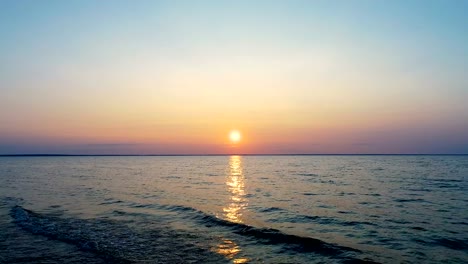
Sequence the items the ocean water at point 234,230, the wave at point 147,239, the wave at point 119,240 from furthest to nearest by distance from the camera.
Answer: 1. the ocean water at point 234,230
2. the wave at point 147,239
3. the wave at point 119,240

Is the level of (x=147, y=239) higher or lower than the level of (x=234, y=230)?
higher

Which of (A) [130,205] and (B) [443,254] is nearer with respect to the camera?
(B) [443,254]

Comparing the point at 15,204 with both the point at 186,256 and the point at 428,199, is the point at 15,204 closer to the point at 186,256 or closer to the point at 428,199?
the point at 186,256

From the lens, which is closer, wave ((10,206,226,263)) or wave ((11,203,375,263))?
wave ((10,206,226,263))

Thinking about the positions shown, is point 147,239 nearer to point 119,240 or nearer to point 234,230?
point 119,240

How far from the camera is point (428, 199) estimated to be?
37.2 meters

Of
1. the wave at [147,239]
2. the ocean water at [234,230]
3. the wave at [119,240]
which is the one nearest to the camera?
the wave at [119,240]

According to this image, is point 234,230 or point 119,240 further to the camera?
point 234,230

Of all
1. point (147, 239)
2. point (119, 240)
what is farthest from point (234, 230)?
point (119, 240)

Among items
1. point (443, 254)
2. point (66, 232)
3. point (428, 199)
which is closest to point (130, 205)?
point (66, 232)

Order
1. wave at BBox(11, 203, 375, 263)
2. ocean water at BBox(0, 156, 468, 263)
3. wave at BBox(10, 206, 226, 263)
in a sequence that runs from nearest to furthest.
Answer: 1. wave at BBox(10, 206, 226, 263)
2. wave at BBox(11, 203, 375, 263)
3. ocean water at BBox(0, 156, 468, 263)

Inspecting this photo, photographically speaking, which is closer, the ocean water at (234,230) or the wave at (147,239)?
the wave at (147,239)

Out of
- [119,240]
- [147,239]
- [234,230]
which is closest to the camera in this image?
[119,240]

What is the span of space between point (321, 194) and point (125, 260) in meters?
30.7
